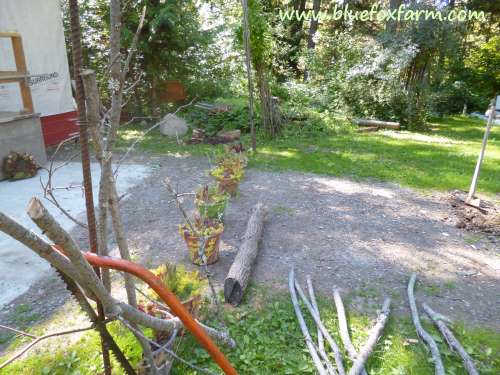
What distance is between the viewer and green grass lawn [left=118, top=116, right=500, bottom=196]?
6.91 meters

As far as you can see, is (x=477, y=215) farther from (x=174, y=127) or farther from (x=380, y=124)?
(x=174, y=127)

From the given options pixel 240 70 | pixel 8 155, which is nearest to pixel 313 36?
pixel 240 70

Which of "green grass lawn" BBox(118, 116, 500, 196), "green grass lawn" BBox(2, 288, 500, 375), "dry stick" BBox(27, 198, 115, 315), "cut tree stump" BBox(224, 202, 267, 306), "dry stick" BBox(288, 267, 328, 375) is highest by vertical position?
"dry stick" BBox(27, 198, 115, 315)

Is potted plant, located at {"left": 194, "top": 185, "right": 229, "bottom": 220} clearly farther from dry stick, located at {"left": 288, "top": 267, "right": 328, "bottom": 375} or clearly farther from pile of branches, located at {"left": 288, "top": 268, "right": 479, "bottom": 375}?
pile of branches, located at {"left": 288, "top": 268, "right": 479, "bottom": 375}

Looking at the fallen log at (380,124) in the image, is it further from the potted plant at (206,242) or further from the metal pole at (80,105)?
the metal pole at (80,105)

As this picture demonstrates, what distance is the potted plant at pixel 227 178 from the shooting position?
557 centimetres

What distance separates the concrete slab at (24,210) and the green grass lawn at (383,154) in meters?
2.10

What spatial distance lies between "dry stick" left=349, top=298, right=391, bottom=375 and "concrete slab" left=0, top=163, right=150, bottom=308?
2.76 m

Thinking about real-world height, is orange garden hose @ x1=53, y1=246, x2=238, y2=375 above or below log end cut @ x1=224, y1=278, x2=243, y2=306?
above

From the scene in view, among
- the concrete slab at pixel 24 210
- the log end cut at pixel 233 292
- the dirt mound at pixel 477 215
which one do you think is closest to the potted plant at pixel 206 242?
the log end cut at pixel 233 292

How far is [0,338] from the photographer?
2.94 meters

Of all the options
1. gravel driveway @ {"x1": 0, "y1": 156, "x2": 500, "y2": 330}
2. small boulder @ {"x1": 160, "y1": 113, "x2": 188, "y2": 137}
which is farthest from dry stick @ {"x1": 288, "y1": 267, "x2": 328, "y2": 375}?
small boulder @ {"x1": 160, "y1": 113, "x2": 188, "y2": 137}

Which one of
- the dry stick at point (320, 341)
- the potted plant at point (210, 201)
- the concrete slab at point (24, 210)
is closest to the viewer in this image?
the dry stick at point (320, 341)

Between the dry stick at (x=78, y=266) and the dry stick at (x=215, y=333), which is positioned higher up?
the dry stick at (x=78, y=266)
